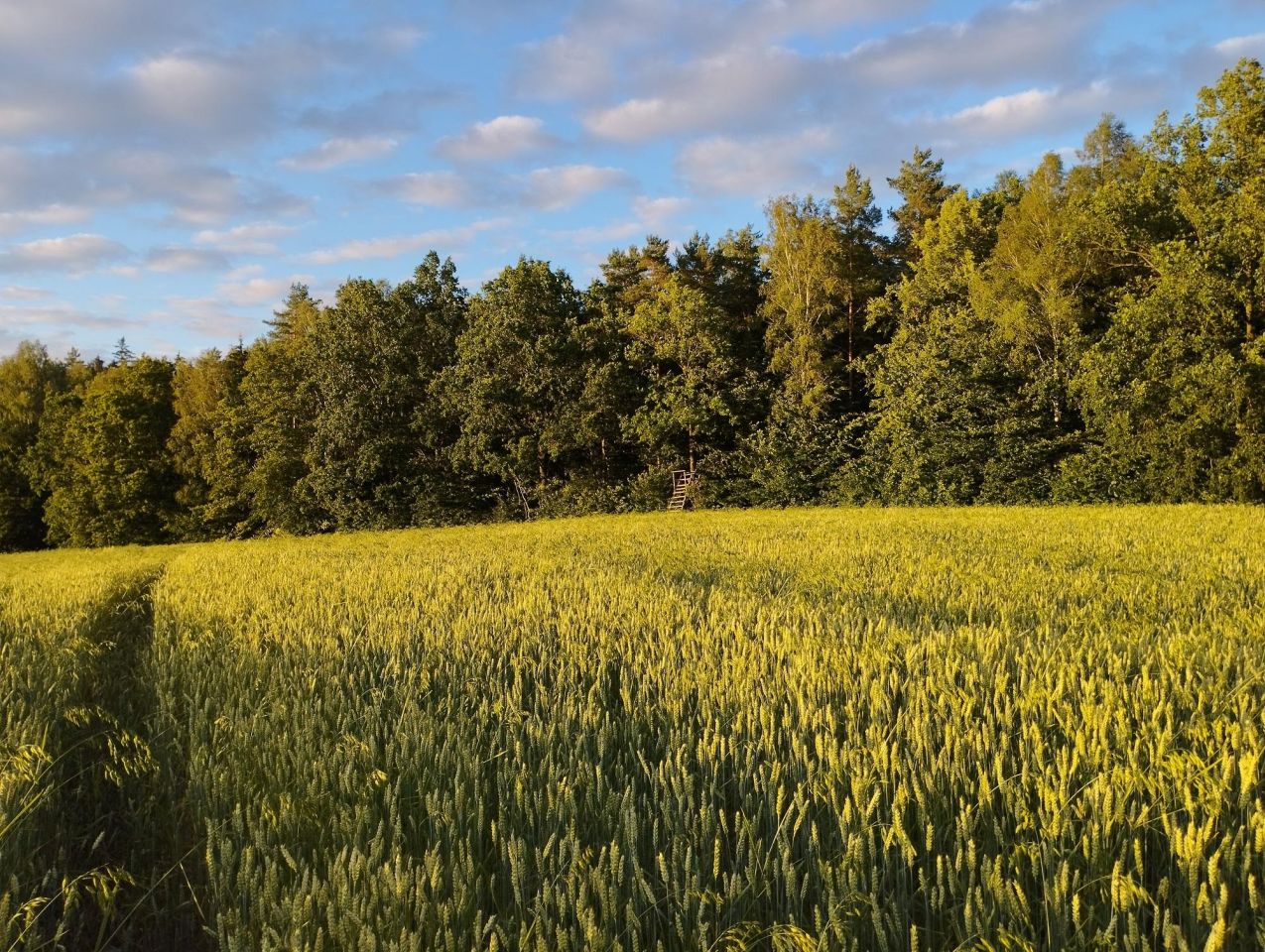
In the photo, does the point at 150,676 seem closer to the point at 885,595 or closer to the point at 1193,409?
the point at 885,595

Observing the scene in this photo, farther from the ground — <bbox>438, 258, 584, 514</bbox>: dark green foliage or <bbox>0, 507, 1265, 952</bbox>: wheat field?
→ <bbox>438, 258, 584, 514</bbox>: dark green foliage

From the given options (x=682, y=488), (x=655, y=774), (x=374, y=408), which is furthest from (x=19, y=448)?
(x=655, y=774)

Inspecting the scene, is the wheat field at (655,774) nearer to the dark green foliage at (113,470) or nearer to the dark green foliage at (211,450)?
the dark green foliage at (211,450)

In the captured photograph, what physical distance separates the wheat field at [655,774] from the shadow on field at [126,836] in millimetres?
25

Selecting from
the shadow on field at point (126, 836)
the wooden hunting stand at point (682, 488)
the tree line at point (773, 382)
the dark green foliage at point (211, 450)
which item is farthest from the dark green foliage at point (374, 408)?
the shadow on field at point (126, 836)

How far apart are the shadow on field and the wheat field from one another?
25 millimetres

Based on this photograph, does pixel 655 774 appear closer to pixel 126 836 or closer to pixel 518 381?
pixel 126 836

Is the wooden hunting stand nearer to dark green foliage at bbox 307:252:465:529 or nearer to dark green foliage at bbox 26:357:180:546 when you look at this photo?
dark green foliage at bbox 307:252:465:529

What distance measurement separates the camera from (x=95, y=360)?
2756 inches

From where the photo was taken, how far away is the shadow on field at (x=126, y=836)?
278cm

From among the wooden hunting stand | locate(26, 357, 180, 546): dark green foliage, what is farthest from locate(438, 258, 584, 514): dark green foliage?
locate(26, 357, 180, 546): dark green foliage

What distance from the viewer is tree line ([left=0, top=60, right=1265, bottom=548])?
78.3 feet

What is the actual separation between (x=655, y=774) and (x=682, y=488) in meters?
A: 30.6

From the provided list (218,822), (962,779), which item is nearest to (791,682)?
(962,779)
